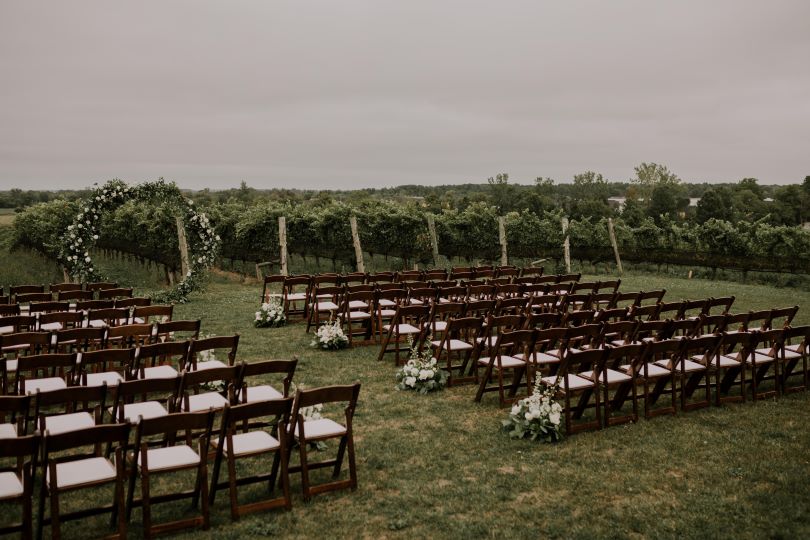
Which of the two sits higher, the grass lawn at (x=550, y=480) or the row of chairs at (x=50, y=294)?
the row of chairs at (x=50, y=294)

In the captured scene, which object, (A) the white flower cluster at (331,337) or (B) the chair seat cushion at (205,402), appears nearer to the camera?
(B) the chair seat cushion at (205,402)

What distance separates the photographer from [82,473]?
13.8ft

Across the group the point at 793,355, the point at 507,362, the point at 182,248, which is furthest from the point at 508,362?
the point at 182,248

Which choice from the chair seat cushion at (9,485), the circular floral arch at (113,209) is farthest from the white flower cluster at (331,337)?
the circular floral arch at (113,209)

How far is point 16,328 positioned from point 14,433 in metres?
4.04

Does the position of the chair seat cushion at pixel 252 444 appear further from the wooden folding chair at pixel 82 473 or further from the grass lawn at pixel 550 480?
the wooden folding chair at pixel 82 473

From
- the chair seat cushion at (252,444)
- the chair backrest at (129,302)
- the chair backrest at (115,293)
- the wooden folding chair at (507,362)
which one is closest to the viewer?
the chair seat cushion at (252,444)

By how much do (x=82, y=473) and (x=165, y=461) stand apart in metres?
0.51

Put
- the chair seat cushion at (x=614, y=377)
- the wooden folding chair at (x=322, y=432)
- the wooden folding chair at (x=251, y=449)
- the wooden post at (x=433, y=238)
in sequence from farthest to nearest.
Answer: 1. the wooden post at (x=433, y=238)
2. the chair seat cushion at (x=614, y=377)
3. the wooden folding chair at (x=322, y=432)
4. the wooden folding chair at (x=251, y=449)

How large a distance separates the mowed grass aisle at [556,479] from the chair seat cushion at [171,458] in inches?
18.3

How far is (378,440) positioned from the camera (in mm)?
6027

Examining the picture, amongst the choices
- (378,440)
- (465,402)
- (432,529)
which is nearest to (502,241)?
(465,402)

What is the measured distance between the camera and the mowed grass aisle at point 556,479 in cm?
436

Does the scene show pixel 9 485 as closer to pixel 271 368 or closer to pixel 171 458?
pixel 171 458
